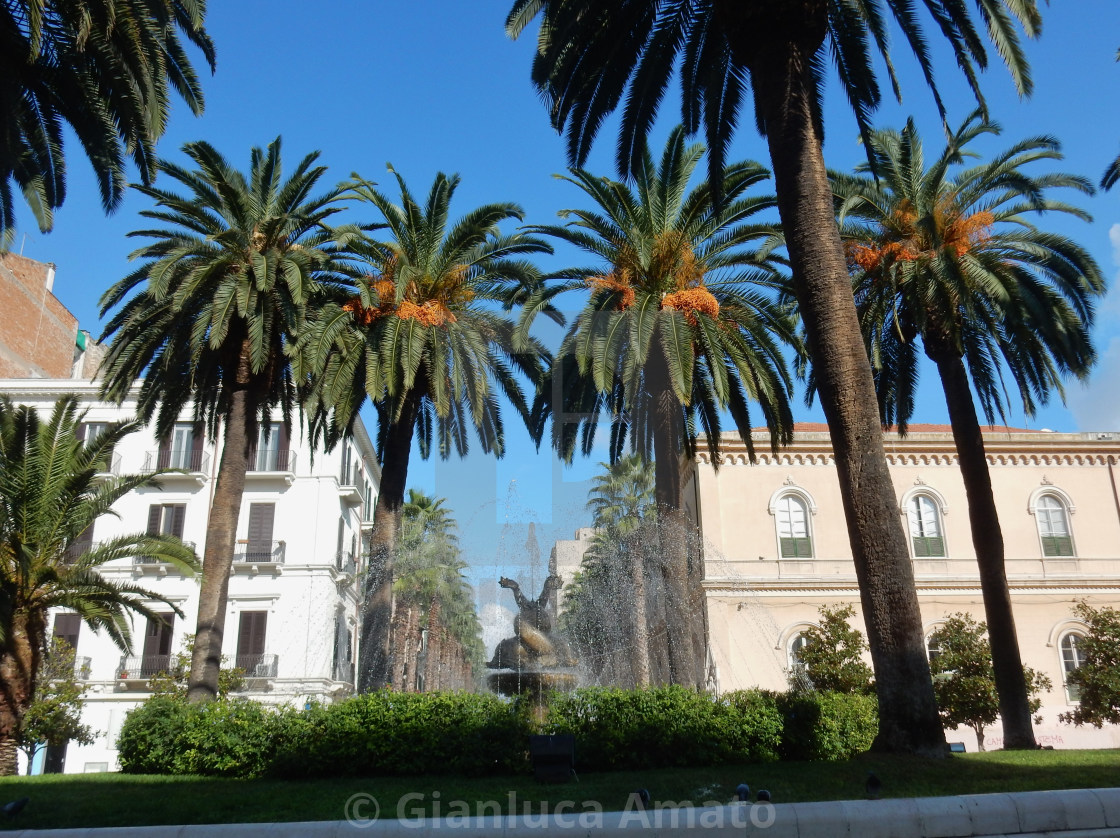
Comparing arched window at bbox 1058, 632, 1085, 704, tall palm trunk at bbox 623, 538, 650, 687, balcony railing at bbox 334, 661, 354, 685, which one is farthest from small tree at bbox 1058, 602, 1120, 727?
balcony railing at bbox 334, 661, 354, 685

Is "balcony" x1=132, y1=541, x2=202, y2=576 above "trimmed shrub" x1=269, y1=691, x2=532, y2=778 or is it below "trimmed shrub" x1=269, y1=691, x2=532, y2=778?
above

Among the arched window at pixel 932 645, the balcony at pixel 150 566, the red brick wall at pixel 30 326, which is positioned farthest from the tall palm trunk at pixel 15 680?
the red brick wall at pixel 30 326

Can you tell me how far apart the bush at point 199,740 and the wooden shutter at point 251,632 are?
21361 millimetres

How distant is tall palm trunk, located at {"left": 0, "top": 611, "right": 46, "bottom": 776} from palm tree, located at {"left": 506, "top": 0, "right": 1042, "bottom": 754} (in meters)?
11.5

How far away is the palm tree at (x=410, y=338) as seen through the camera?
1767 cm

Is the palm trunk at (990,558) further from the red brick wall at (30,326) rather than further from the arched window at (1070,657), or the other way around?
the red brick wall at (30,326)

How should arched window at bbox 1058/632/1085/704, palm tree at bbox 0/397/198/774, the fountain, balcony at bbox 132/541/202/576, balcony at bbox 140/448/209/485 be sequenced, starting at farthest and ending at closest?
balcony at bbox 140/448/209/485 < balcony at bbox 132/541/202/576 < arched window at bbox 1058/632/1085/704 < the fountain < palm tree at bbox 0/397/198/774

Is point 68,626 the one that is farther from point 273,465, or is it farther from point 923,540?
point 923,540

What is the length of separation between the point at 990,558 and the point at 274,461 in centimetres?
2779

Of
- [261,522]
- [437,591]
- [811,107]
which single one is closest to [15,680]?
[811,107]

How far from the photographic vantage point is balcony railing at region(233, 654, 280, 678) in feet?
108

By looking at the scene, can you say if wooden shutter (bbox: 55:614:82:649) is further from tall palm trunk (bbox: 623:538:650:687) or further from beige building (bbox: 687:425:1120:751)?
beige building (bbox: 687:425:1120:751)

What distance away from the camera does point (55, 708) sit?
25.8m

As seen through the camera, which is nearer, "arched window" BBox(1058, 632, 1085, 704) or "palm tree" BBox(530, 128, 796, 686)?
"palm tree" BBox(530, 128, 796, 686)
